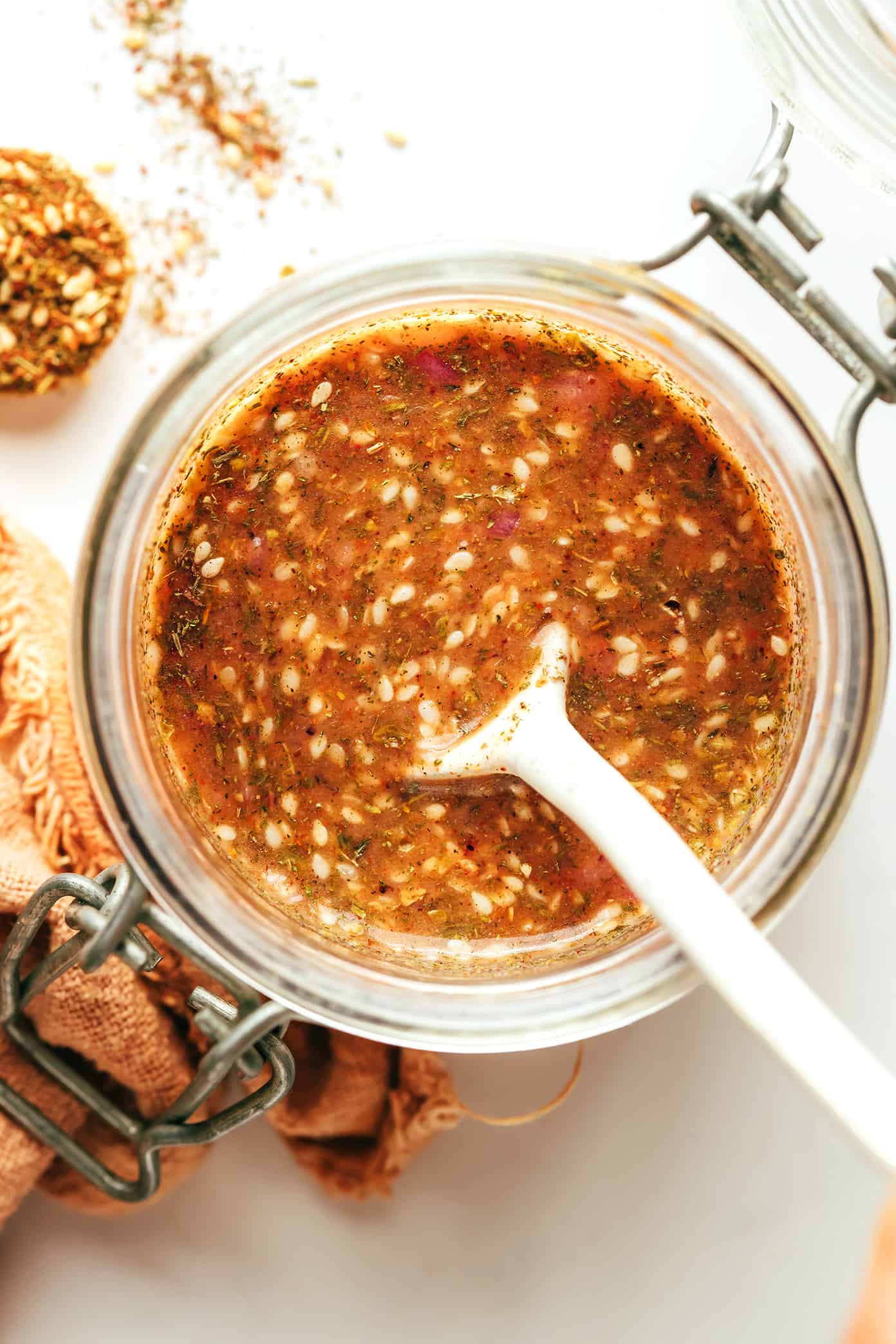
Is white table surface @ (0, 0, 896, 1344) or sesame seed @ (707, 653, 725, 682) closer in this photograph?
sesame seed @ (707, 653, 725, 682)

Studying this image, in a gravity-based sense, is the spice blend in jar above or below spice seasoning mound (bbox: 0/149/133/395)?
below

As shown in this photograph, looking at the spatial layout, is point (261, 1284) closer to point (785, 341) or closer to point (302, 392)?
point (302, 392)

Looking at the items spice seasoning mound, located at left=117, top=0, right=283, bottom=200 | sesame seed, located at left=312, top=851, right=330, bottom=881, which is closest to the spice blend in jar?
sesame seed, located at left=312, top=851, right=330, bottom=881

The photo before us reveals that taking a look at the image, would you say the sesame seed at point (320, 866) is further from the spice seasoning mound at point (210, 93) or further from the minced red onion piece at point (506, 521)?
the spice seasoning mound at point (210, 93)

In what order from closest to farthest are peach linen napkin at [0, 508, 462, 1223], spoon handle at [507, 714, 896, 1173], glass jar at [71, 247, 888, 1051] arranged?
spoon handle at [507, 714, 896, 1173], glass jar at [71, 247, 888, 1051], peach linen napkin at [0, 508, 462, 1223]

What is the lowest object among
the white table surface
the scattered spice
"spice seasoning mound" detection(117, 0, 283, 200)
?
the white table surface

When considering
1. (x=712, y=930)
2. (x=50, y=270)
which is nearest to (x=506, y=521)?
(x=712, y=930)

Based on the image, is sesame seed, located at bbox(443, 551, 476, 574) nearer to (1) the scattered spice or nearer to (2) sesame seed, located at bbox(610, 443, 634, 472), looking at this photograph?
(2) sesame seed, located at bbox(610, 443, 634, 472)
